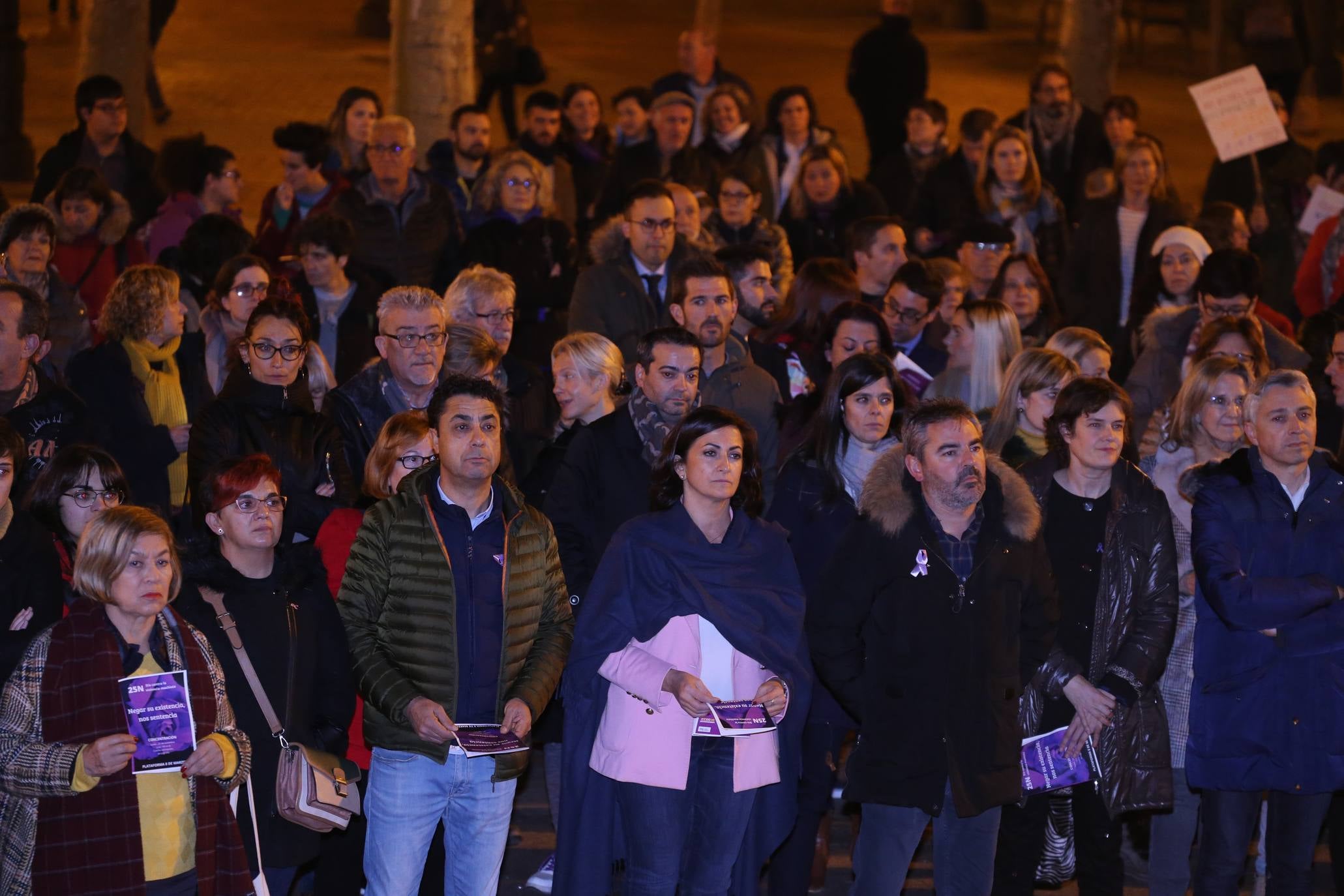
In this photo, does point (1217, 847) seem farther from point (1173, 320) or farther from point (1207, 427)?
point (1173, 320)

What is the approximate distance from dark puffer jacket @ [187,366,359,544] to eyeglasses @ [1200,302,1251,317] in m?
Result: 4.39

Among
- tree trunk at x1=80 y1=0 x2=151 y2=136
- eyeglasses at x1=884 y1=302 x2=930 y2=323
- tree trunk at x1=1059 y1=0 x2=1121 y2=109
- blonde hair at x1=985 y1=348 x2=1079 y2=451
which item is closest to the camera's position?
blonde hair at x1=985 y1=348 x2=1079 y2=451

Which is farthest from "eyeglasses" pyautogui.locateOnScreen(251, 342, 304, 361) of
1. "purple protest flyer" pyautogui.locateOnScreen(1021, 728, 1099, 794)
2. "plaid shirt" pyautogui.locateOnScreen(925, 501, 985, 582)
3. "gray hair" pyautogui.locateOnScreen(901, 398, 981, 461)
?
"purple protest flyer" pyautogui.locateOnScreen(1021, 728, 1099, 794)

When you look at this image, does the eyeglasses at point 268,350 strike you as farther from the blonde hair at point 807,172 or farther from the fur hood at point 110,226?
the blonde hair at point 807,172

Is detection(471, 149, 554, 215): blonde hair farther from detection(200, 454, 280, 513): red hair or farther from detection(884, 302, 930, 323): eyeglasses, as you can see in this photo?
detection(200, 454, 280, 513): red hair

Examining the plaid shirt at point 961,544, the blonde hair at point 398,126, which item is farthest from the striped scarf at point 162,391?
the plaid shirt at point 961,544

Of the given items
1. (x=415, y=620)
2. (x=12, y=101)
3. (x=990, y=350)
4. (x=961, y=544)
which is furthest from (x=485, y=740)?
(x=12, y=101)

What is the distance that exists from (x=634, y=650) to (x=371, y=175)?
18.1 ft

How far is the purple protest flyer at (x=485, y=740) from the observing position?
556 cm

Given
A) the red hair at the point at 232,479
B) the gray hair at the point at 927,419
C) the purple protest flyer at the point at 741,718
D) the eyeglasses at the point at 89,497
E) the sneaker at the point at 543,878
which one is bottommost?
the sneaker at the point at 543,878

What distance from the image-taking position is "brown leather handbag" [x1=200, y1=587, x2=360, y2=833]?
5.59m

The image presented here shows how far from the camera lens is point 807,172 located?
1129 cm

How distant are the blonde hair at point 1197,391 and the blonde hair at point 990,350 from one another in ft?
4.83

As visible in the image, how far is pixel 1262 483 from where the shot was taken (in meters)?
6.34
